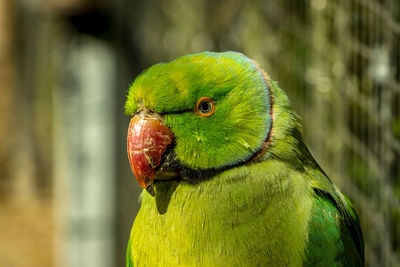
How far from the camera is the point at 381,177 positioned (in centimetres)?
220

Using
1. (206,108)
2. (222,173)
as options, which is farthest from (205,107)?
(222,173)

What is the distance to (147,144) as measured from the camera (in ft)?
5.56

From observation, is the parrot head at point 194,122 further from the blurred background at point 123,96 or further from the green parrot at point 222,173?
the blurred background at point 123,96

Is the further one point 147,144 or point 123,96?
point 123,96

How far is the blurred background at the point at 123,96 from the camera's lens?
225cm

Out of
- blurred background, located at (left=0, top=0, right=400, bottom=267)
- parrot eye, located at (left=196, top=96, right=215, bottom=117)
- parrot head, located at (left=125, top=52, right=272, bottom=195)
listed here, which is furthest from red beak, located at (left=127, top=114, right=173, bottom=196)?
blurred background, located at (left=0, top=0, right=400, bottom=267)

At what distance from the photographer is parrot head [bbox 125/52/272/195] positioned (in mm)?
1711

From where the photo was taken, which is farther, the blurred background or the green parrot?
the blurred background

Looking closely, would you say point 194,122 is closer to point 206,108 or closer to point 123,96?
point 206,108

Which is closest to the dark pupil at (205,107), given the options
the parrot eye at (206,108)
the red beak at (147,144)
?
the parrot eye at (206,108)

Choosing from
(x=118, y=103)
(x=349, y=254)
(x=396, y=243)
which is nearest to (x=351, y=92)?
(x=396, y=243)

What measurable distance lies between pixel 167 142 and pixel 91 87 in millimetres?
2789

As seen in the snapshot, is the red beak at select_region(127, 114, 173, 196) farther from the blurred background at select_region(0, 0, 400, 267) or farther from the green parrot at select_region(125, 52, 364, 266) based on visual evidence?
the blurred background at select_region(0, 0, 400, 267)

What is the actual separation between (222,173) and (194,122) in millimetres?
187
